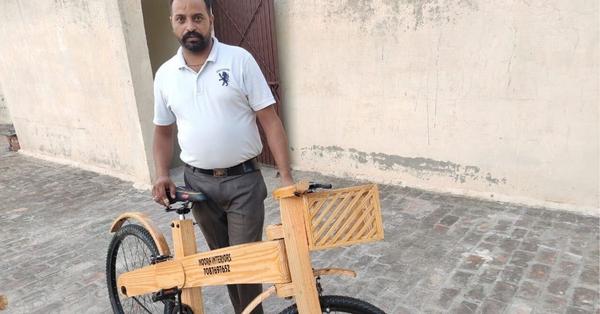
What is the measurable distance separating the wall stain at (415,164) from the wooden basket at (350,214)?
3.62 m

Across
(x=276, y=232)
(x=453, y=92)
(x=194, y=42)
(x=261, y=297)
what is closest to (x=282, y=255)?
(x=276, y=232)

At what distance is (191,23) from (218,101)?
38cm

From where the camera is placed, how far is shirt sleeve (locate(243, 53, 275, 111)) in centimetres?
217

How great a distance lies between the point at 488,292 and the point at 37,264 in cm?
402

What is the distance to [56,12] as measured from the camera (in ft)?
21.6

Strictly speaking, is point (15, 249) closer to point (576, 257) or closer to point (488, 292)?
point (488, 292)

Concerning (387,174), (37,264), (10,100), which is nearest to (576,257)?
(387,174)

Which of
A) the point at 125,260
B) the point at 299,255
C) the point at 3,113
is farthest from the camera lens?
the point at 3,113

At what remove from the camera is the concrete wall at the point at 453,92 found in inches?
163

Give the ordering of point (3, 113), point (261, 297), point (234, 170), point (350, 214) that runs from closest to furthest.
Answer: point (350, 214) < point (261, 297) < point (234, 170) < point (3, 113)

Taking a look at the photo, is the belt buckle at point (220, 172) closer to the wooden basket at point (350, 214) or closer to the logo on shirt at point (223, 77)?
the logo on shirt at point (223, 77)

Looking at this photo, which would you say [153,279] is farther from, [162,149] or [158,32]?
[158,32]

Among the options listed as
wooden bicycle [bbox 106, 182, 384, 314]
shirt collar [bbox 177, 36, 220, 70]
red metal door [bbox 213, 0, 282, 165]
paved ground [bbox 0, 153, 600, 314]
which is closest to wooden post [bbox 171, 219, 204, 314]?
wooden bicycle [bbox 106, 182, 384, 314]

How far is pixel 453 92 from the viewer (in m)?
4.74
